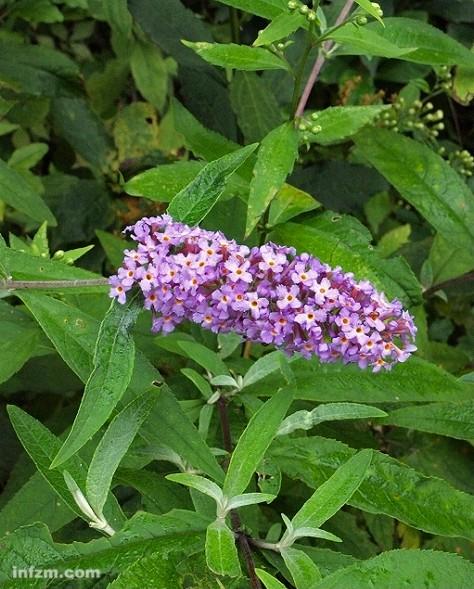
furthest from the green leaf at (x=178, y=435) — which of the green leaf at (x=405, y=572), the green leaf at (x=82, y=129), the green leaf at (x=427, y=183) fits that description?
the green leaf at (x=82, y=129)

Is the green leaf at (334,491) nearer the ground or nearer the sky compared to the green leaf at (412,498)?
nearer the sky

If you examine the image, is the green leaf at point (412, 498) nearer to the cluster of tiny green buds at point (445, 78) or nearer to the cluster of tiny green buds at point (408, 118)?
the cluster of tiny green buds at point (408, 118)

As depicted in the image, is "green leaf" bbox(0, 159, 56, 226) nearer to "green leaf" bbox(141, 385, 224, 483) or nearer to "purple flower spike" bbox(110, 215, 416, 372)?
"purple flower spike" bbox(110, 215, 416, 372)

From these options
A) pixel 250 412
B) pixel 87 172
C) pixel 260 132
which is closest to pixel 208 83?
pixel 260 132

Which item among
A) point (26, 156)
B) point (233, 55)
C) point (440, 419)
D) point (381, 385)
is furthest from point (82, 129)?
point (440, 419)

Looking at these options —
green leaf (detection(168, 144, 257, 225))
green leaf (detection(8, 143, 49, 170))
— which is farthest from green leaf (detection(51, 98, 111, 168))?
green leaf (detection(168, 144, 257, 225))

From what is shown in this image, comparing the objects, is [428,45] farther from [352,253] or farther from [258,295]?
[258,295]

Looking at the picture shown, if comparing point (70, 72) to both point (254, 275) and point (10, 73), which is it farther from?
point (254, 275)

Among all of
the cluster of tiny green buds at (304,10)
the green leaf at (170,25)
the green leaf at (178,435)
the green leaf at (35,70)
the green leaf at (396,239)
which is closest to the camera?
the green leaf at (178,435)

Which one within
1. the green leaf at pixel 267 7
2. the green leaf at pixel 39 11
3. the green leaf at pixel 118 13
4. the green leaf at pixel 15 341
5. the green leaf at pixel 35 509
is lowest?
the green leaf at pixel 35 509
